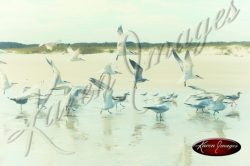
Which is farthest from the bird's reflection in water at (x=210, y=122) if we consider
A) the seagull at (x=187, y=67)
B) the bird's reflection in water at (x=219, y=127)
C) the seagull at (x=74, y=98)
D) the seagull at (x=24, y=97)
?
the seagull at (x=24, y=97)

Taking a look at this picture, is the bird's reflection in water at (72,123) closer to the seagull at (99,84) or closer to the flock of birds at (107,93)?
the flock of birds at (107,93)

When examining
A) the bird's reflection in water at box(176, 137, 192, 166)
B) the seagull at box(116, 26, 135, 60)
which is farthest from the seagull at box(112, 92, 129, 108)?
the bird's reflection in water at box(176, 137, 192, 166)

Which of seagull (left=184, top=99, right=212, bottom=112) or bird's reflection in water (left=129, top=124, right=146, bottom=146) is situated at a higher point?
seagull (left=184, top=99, right=212, bottom=112)

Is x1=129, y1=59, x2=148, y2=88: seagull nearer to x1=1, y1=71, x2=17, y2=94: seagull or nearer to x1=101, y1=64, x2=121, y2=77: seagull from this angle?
x1=101, y1=64, x2=121, y2=77: seagull

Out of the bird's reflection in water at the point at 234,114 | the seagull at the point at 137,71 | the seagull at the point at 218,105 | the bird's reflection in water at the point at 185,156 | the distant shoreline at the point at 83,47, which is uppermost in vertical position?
the distant shoreline at the point at 83,47

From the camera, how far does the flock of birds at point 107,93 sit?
1562 mm

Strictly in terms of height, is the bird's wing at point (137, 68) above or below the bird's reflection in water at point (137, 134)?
above

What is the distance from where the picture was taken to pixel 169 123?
1584 millimetres

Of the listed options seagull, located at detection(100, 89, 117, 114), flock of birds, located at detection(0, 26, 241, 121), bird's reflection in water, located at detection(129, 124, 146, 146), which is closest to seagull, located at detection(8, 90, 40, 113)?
flock of birds, located at detection(0, 26, 241, 121)

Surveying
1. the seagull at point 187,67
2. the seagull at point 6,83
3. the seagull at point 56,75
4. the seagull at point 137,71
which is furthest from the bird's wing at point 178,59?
the seagull at point 6,83

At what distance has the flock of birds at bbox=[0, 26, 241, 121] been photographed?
1.56 meters

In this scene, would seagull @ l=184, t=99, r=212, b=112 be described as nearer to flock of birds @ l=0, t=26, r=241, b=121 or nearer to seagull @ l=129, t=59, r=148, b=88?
flock of birds @ l=0, t=26, r=241, b=121

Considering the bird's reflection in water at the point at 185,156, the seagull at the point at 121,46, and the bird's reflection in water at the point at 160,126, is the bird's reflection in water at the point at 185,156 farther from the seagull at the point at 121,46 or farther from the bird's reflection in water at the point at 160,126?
the seagull at the point at 121,46

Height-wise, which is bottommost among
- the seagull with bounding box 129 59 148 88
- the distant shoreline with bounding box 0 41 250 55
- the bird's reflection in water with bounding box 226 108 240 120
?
the bird's reflection in water with bounding box 226 108 240 120
